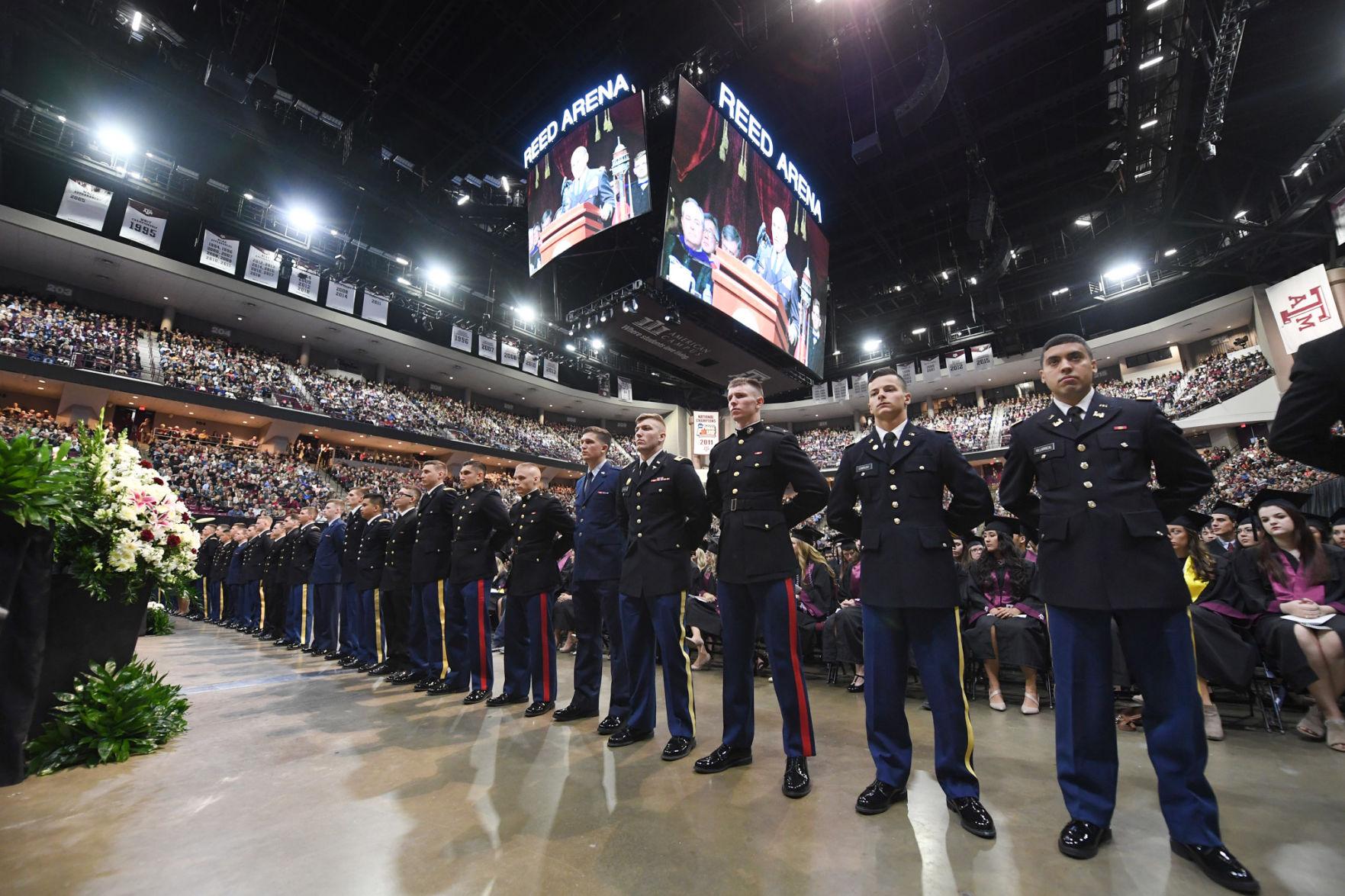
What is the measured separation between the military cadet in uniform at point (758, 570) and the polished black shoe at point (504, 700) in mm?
1907

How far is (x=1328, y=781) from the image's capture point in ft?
8.16

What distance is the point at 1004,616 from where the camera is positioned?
4.23 m

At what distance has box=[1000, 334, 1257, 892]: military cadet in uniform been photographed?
5.97 feet

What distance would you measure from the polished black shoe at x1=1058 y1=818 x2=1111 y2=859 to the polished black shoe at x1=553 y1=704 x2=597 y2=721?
105 inches

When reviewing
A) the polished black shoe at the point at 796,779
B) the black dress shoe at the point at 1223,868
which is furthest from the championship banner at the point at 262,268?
the black dress shoe at the point at 1223,868

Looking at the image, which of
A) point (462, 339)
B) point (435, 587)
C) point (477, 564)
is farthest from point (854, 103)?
point (462, 339)

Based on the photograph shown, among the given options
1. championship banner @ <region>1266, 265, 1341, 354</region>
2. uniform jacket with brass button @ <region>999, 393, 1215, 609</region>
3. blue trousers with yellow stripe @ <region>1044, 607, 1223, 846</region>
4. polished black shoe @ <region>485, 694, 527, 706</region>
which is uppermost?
championship banner @ <region>1266, 265, 1341, 354</region>

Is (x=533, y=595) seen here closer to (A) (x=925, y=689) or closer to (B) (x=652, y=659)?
(B) (x=652, y=659)

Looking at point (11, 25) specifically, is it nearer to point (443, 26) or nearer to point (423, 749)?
point (443, 26)

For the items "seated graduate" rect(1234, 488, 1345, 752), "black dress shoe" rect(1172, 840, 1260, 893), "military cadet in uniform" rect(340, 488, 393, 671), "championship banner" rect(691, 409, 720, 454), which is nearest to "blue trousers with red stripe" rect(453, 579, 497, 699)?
"military cadet in uniform" rect(340, 488, 393, 671)

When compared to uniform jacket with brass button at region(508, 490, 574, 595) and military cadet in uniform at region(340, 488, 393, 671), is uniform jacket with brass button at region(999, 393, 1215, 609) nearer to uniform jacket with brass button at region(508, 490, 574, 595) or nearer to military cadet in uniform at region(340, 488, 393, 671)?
uniform jacket with brass button at region(508, 490, 574, 595)

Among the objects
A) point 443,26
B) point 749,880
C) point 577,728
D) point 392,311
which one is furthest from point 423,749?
point 392,311

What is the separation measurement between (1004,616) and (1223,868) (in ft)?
9.02

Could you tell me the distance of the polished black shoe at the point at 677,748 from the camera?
2830 mm
